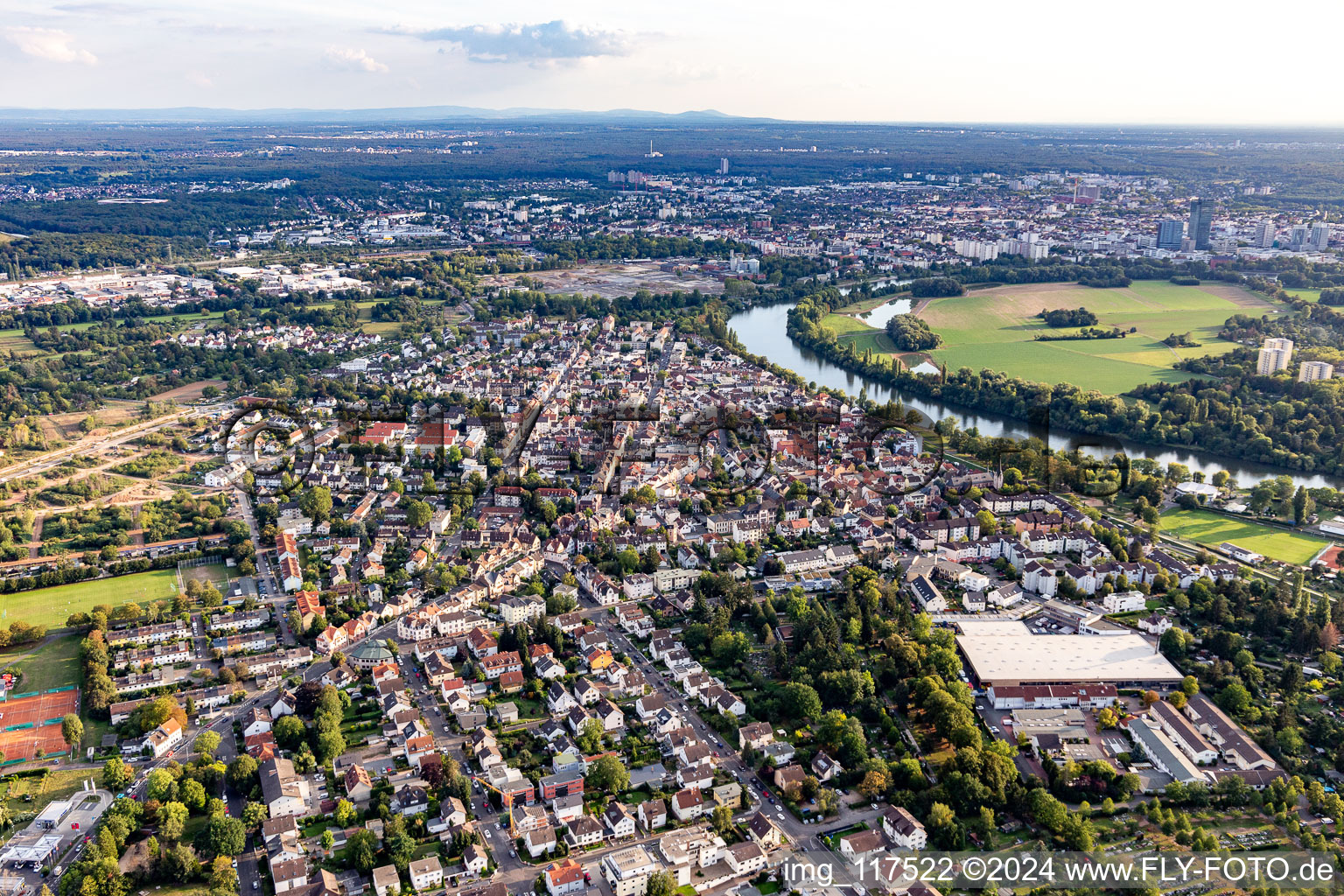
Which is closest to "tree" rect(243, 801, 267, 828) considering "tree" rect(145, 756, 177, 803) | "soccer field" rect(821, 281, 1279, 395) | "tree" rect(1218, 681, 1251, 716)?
"tree" rect(145, 756, 177, 803)

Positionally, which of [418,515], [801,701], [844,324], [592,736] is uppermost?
[844,324]

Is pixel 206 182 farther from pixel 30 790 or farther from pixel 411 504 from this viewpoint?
pixel 30 790

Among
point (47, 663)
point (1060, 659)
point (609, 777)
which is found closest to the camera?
point (609, 777)

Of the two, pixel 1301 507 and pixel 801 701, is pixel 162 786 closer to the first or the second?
pixel 801 701

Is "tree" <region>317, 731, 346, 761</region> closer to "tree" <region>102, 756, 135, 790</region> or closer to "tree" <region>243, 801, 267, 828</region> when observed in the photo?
"tree" <region>243, 801, 267, 828</region>

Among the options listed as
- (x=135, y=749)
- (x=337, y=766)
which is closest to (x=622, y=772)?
(x=337, y=766)

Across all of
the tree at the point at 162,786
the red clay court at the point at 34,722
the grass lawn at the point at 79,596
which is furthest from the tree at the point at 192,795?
the grass lawn at the point at 79,596

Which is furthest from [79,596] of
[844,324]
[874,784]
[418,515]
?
[844,324]
